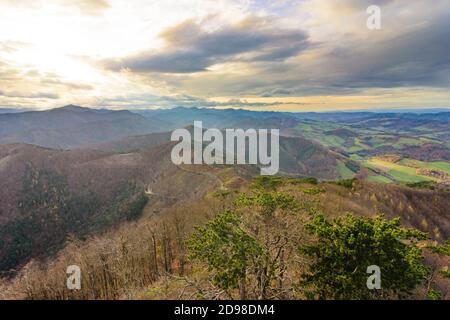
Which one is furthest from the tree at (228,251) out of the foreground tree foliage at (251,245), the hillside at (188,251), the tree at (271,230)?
the hillside at (188,251)

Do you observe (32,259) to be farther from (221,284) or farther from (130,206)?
(221,284)

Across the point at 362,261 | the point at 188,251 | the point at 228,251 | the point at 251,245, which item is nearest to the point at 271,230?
the point at 251,245

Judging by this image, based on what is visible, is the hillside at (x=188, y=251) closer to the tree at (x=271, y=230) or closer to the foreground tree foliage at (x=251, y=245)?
the tree at (x=271, y=230)

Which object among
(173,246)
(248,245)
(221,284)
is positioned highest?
(248,245)

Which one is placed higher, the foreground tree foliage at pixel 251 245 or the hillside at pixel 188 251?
the foreground tree foliage at pixel 251 245

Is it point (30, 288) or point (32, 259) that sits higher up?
point (30, 288)
